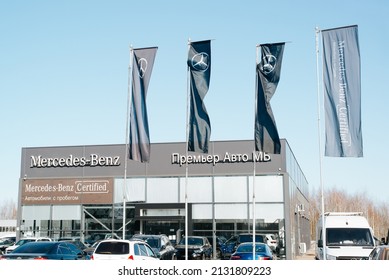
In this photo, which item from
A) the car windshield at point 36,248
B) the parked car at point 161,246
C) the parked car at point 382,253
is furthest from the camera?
the parked car at point 161,246

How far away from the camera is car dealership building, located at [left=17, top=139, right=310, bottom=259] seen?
124ft

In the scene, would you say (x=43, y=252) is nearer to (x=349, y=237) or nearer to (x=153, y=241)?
(x=153, y=241)

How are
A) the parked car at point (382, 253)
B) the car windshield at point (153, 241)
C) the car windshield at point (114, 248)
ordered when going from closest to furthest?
the parked car at point (382, 253) → the car windshield at point (114, 248) → the car windshield at point (153, 241)

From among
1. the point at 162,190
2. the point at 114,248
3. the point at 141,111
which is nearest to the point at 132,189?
the point at 162,190

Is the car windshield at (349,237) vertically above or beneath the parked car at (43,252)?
above

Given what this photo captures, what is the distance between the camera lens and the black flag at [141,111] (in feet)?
76.0

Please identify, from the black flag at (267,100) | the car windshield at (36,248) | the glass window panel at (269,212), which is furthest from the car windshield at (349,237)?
the glass window panel at (269,212)

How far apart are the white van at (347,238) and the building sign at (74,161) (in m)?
20.1

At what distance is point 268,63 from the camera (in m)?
22.3

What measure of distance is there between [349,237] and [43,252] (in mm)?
13178

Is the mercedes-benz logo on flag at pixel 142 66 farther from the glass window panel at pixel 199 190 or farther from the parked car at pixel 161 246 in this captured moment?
the glass window panel at pixel 199 190

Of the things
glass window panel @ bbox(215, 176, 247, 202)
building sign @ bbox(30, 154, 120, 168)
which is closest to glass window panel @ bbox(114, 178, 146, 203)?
building sign @ bbox(30, 154, 120, 168)
